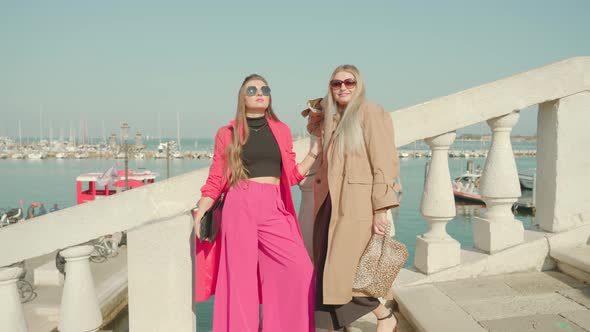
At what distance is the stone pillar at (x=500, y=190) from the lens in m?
3.23

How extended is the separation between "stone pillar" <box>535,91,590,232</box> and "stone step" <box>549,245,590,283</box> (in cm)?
18

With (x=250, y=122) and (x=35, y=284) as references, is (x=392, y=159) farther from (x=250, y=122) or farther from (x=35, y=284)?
(x=35, y=284)

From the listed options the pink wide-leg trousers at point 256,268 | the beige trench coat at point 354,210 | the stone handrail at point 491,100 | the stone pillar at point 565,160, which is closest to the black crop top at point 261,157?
the pink wide-leg trousers at point 256,268

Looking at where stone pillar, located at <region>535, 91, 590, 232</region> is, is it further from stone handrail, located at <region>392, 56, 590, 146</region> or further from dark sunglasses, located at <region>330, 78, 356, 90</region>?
dark sunglasses, located at <region>330, 78, 356, 90</region>

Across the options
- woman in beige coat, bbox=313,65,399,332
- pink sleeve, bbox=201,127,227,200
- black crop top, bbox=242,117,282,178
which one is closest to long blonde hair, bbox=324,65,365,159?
woman in beige coat, bbox=313,65,399,332

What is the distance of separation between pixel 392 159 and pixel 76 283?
2008 millimetres

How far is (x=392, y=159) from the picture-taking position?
2.40 metres

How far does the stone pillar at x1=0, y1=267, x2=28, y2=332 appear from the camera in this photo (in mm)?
2445

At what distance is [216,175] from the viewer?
8.63ft

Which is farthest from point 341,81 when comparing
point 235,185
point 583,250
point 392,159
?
point 583,250

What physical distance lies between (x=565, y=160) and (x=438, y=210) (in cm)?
113

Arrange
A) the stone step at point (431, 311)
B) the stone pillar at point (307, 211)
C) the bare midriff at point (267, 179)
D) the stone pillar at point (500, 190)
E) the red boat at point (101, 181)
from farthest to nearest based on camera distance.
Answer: the red boat at point (101, 181), the stone pillar at point (500, 190), the stone pillar at point (307, 211), the bare midriff at point (267, 179), the stone step at point (431, 311)

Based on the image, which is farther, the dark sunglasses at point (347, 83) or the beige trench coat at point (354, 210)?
the dark sunglasses at point (347, 83)

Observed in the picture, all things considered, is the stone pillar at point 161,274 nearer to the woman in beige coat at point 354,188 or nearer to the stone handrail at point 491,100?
the woman in beige coat at point 354,188
